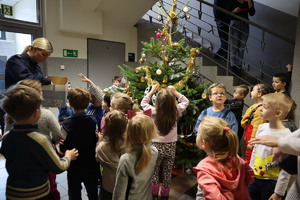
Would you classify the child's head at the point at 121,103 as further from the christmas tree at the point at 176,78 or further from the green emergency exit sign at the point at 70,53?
the green emergency exit sign at the point at 70,53

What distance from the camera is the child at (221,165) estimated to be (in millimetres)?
1060

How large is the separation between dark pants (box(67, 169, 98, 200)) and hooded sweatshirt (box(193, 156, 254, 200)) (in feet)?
3.17

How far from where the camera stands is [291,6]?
431cm

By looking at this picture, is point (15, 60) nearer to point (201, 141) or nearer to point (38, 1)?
point (201, 141)

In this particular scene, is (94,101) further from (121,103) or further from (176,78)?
(176,78)

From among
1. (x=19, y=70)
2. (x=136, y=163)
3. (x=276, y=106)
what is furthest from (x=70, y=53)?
(x=276, y=106)

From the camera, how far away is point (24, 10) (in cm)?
423

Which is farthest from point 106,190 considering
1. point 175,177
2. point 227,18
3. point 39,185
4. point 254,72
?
point 254,72

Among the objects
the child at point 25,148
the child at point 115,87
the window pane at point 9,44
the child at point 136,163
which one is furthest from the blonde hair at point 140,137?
the window pane at point 9,44

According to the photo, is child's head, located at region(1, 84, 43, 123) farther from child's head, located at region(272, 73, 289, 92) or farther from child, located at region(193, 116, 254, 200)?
child's head, located at region(272, 73, 289, 92)

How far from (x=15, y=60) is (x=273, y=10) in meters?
5.01

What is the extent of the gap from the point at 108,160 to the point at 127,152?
0.23 metres

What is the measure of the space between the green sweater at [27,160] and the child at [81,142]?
0.38 m

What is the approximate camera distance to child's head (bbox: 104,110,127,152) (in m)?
1.54
